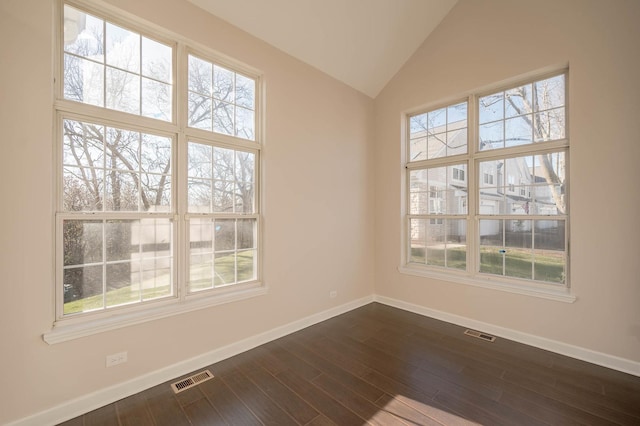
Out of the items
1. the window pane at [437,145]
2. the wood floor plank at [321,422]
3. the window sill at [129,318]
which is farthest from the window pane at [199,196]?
the window pane at [437,145]

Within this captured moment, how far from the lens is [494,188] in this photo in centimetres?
338

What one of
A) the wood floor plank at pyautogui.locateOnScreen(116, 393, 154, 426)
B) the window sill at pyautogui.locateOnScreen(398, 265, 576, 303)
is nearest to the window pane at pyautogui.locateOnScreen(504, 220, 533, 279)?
the window sill at pyautogui.locateOnScreen(398, 265, 576, 303)

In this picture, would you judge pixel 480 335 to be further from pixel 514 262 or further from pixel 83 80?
pixel 83 80

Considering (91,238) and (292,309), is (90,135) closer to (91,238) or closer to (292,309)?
(91,238)

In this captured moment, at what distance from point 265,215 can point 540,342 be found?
10.4ft

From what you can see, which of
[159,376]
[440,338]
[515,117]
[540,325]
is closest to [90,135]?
[159,376]

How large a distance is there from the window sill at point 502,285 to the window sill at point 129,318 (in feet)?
7.72

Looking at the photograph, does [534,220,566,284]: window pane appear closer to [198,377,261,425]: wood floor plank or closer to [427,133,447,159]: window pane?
[427,133,447,159]: window pane

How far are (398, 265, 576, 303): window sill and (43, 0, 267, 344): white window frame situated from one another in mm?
2202

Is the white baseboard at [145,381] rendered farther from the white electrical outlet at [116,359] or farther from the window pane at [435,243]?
the window pane at [435,243]

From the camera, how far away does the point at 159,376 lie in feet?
7.66

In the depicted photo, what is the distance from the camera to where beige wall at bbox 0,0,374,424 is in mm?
1800

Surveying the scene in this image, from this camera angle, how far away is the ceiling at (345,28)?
2844 mm

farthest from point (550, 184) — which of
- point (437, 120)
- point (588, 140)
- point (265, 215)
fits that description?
point (265, 215)
